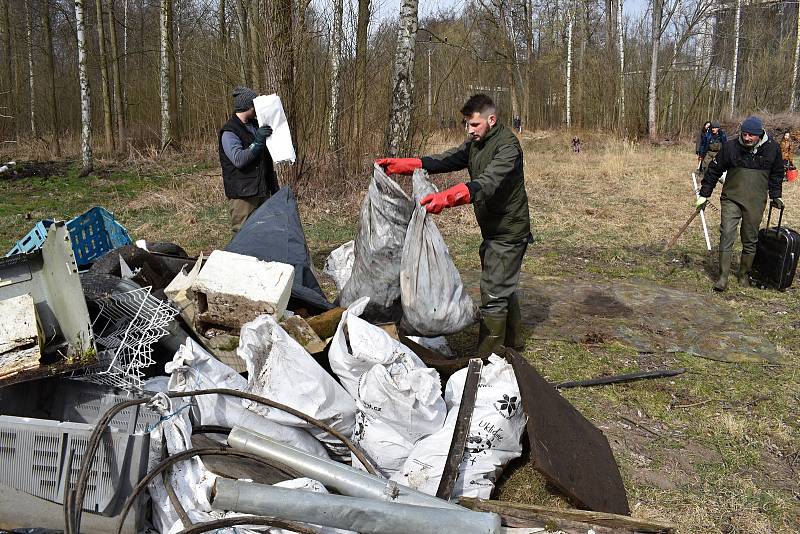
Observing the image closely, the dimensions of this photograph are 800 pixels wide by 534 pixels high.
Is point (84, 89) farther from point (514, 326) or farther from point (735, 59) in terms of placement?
point (735, 59)

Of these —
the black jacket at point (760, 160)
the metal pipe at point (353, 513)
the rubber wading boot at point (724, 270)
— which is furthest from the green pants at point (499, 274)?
the black jacket at point (760, 160)

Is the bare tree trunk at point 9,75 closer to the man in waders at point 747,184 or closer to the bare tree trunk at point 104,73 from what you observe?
the bare tree trunk at point 104,73

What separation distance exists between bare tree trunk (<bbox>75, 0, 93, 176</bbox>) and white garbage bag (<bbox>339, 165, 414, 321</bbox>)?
10.2 m

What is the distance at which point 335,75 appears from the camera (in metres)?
9.99

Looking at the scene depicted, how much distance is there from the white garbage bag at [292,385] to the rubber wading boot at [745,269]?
15.5ft

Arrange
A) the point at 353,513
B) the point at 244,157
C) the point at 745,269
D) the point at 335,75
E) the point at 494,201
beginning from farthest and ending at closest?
the point at 335,75, the point at 745,269, the point at 244,157, the point at 494,201, the point at 353,513

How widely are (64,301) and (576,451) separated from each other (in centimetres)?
211

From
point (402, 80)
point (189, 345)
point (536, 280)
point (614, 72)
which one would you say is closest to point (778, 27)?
point (614, 72)

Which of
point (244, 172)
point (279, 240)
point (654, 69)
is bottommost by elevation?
point (279, 240)

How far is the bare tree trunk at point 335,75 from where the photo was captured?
9281 millimetres

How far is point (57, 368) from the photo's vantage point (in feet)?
7.40

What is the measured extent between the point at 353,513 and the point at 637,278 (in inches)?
190

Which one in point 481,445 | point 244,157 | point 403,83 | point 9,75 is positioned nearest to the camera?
point 481,445

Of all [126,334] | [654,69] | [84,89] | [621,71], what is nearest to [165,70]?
[84,89]
